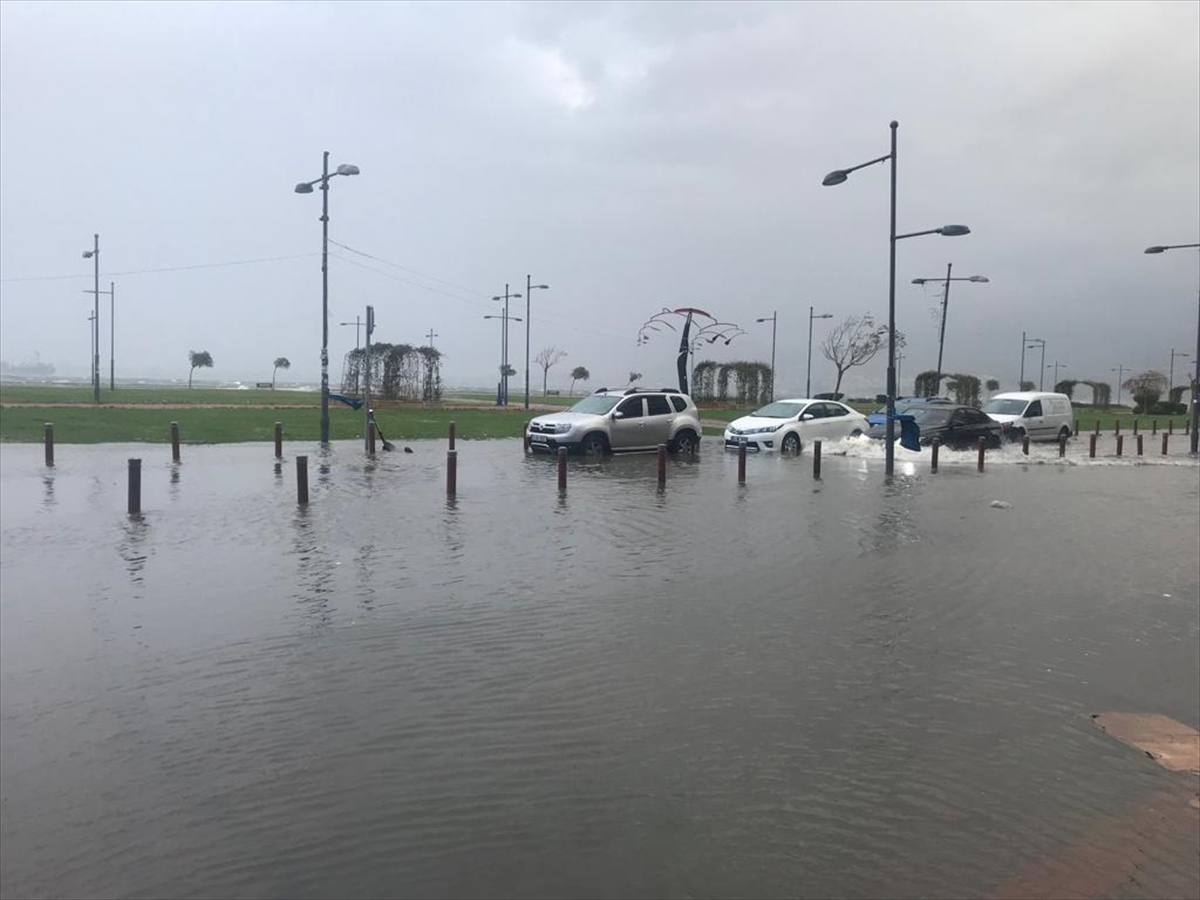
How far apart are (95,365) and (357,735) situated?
5146cm

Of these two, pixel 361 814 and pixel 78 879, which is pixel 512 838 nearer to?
pixel 361 814

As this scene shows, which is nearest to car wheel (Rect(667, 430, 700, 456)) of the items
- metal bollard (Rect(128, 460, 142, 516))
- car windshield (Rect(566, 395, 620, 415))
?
car windshield (Rect(566, 395, 620, 415))

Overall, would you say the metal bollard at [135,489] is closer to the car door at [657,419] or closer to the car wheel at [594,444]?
the car wheel at [594,444]

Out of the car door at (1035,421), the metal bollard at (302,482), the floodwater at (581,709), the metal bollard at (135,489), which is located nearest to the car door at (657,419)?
the metal bollard at (302,482)

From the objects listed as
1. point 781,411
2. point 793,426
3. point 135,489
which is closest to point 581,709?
point 135,489

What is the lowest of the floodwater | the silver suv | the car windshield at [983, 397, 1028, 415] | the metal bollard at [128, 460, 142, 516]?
the floodwater

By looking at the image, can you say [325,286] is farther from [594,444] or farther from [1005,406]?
[1005,406]

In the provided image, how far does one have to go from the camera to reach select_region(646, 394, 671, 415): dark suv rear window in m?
24.5

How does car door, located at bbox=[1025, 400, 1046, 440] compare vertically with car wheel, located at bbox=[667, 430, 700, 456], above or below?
above

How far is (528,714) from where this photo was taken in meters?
5.61

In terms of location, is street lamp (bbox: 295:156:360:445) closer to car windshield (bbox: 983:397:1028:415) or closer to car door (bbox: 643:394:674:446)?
car door (bbox: 643:394:674:446)

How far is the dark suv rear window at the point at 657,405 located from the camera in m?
24.5

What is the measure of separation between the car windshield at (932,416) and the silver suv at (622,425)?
23.9 ft

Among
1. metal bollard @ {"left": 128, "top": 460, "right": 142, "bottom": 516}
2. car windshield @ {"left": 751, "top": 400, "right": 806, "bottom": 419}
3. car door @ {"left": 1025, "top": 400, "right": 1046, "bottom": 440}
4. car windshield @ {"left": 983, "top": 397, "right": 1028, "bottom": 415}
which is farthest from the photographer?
car windshield @ {"left": 983, "top": 397, "right": 1028, "bottom": 415}
